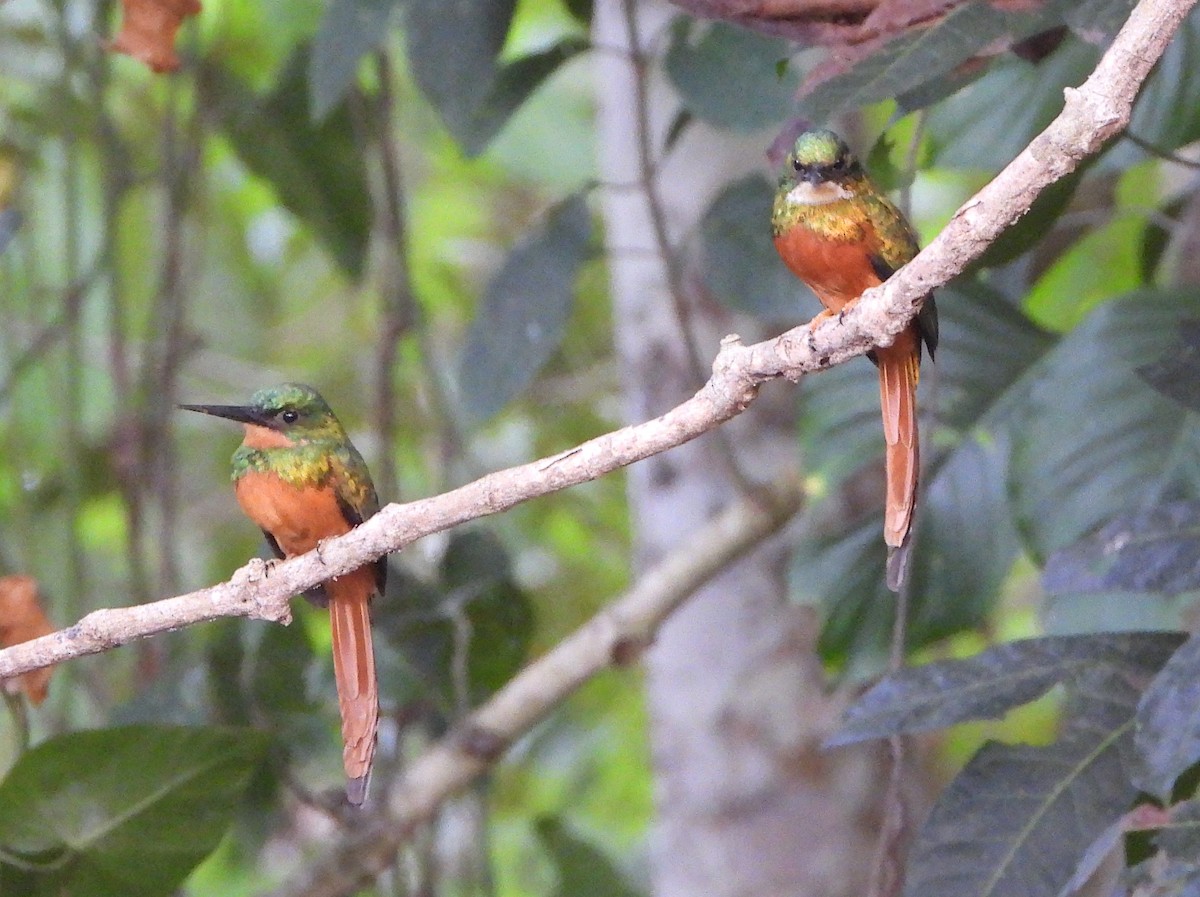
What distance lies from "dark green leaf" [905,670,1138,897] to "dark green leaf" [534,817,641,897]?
0.98 m

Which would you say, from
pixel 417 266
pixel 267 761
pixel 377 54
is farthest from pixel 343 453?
pixel 417 266

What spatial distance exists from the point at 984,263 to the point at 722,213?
46 cm

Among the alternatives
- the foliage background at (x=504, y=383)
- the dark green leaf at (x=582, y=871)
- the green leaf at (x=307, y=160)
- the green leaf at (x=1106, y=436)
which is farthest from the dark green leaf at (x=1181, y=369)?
the green leaf at (x=307, y=160)

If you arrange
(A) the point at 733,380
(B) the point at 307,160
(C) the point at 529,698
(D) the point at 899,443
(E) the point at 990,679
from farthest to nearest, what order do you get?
1. (B) the point at 307,160
2. (C) the point at 529,698
3. (E) the point at 990,679
4. (D) the point at 899,443
5. (A) the point at 733,380

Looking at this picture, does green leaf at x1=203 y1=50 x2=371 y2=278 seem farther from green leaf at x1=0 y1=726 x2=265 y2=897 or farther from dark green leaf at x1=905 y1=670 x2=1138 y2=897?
dark green leaf at x1=905 y1=670 x2=1138 y2=897

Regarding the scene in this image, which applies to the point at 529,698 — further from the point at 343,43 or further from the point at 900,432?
the point at 900,432

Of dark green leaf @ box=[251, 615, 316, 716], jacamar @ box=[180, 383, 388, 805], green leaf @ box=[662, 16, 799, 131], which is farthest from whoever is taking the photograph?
dark green leaf @ box=[251, 615, 316, 716]

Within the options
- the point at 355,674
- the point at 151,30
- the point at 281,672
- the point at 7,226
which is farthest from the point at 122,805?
the point at 151,30

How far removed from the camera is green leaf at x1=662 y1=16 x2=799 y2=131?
182cm

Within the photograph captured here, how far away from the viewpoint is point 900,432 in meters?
1.14

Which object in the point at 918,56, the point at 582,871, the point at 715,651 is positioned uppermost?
the point at 918,56

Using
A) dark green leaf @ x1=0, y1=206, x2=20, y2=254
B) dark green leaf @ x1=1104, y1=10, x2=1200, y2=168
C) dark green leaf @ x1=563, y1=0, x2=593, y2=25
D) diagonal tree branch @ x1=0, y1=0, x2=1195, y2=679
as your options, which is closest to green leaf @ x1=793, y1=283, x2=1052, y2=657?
dark green leaf @ x1=1104, y1=10, x2=1200, y2=168

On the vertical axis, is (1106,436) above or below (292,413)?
below

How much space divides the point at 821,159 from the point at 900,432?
0.29m
